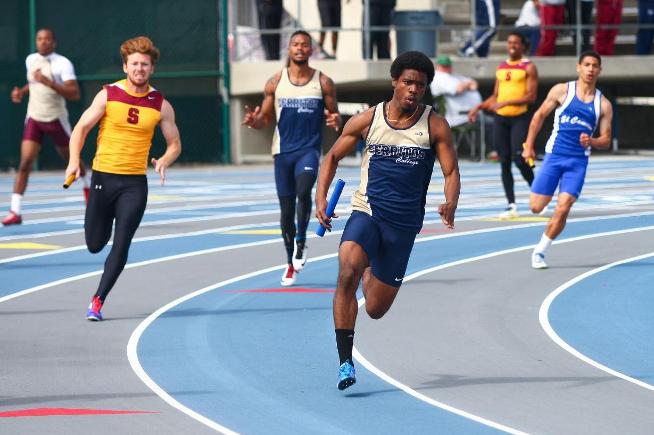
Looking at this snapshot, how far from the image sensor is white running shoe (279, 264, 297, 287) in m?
13.9

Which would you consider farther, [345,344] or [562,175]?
Result: [562,175]

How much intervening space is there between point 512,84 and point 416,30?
10.7 m

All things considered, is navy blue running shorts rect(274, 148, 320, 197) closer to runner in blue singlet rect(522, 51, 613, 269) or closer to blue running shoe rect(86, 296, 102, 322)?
runner in blue singlet rect(522, 51, 613, 269)

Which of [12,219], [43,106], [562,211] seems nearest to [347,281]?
[562,211]


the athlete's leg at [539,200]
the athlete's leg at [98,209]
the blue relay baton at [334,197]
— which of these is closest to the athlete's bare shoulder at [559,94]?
the athlete's leg at [539,200]

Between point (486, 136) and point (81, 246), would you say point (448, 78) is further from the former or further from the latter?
point (81, 246)

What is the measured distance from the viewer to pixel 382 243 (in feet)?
30.8

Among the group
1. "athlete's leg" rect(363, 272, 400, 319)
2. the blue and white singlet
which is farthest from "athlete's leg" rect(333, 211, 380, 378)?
the blue and white singlet

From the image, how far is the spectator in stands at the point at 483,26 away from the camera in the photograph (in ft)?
101

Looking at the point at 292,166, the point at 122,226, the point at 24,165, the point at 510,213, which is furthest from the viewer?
the point at 510,213

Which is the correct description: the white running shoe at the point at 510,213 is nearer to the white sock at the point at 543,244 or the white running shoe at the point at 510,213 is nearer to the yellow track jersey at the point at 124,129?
the white sock at the point at 543,244

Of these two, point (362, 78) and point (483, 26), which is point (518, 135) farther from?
point (483, 26)

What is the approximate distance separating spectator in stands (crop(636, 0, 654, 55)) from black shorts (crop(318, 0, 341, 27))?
19.0ft

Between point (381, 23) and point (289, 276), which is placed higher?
point (381, 23)
